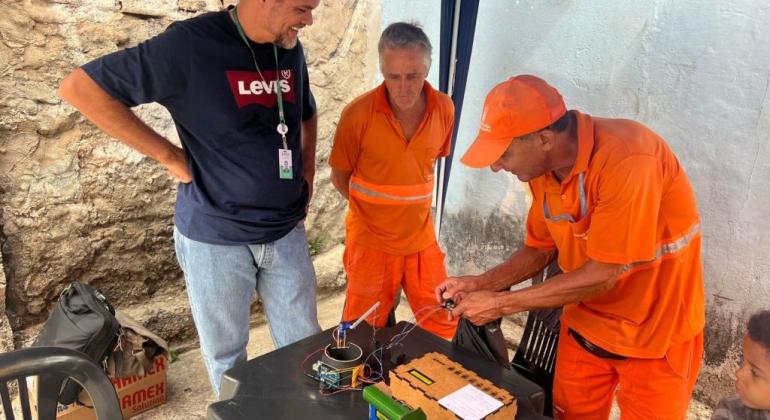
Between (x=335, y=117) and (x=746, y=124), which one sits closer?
(x=746, y=124)

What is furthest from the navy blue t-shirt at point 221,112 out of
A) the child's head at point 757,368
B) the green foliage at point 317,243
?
the green foliage at point 317,243

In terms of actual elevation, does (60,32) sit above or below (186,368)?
above

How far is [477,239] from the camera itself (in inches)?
161

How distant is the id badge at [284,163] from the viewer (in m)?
2.24

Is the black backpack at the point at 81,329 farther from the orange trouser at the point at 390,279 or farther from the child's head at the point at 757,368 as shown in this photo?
the child's head at the point at 757,368

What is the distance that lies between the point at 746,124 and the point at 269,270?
2362 millimetres

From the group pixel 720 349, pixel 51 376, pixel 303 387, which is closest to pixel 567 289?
pixel 303 387

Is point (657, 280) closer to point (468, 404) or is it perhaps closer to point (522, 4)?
point (468, 404)

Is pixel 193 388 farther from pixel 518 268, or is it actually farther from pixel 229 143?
pixel 518 268

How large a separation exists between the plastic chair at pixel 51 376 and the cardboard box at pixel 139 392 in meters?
1.58

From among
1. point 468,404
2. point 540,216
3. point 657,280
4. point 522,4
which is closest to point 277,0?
point 540,216

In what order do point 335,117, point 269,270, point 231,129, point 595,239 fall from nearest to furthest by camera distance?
1. point 595,239
2. point 231,129
3. point 269,270
4. point 335,117

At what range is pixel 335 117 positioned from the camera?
4.38 m

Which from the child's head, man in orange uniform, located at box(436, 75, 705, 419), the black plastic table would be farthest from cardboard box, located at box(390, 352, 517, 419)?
the child's head
